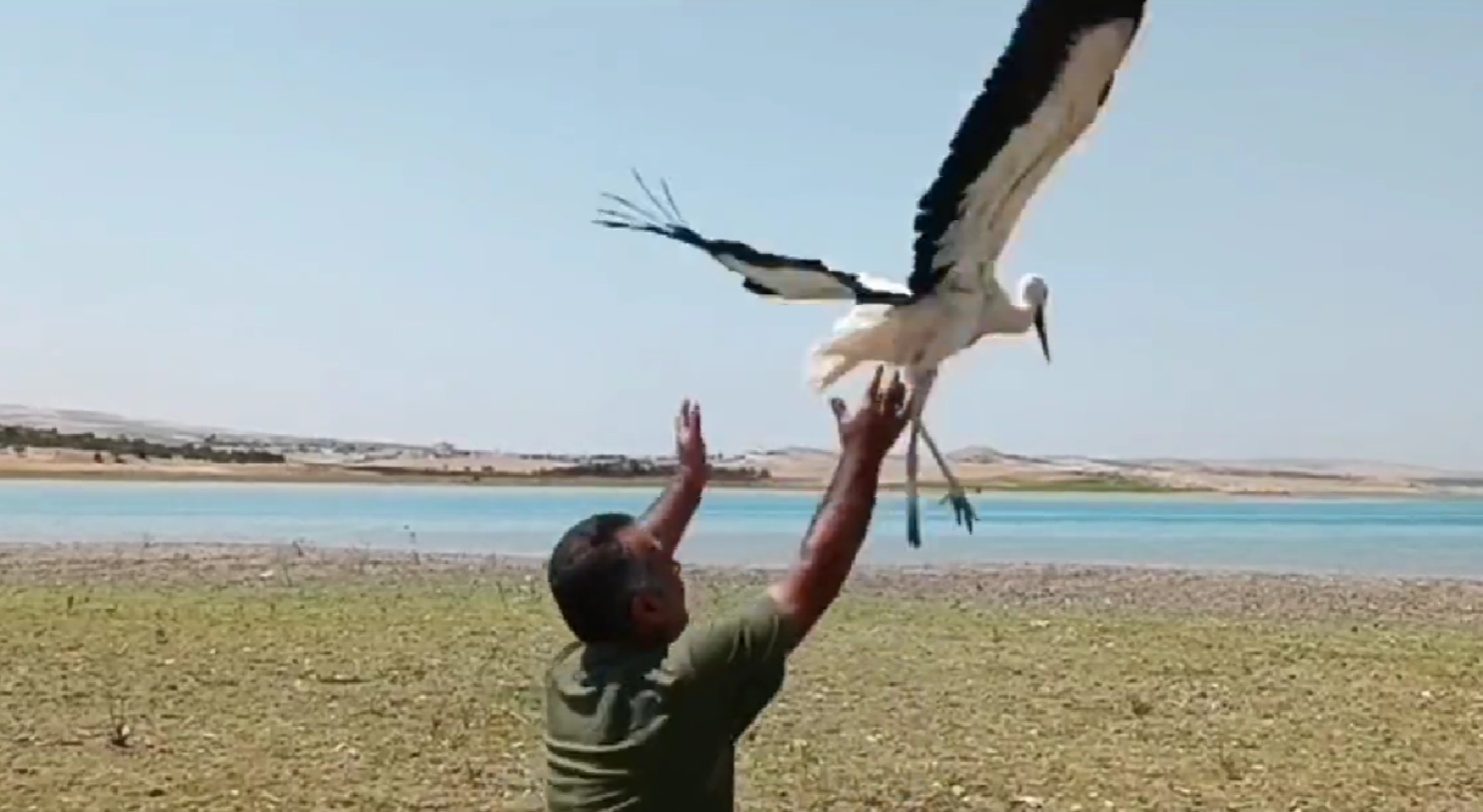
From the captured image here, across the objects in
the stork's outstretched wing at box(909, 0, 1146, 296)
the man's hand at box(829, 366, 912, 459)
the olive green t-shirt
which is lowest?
the olive green t-shirt

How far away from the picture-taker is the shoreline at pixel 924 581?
75.4ft

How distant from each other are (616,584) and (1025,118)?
220 centimetres

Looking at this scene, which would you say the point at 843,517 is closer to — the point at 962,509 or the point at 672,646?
the point at 672,646

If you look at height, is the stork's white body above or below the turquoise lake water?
above

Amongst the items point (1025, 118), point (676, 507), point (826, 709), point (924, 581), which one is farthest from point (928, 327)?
point (924, 581)

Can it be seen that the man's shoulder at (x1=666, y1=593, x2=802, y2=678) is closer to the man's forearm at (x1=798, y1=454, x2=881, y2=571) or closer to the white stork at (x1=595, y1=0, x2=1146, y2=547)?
the man's forearm at (x1=798, y1=454, x2=881, y2=571)

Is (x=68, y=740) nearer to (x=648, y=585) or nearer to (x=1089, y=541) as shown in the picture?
(x=648, y=585)

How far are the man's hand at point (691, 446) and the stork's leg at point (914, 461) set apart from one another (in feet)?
1.81

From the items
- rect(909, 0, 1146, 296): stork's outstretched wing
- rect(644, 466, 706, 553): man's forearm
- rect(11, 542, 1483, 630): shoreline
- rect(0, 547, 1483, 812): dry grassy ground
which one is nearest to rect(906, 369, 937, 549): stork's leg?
rect(909, 0, 1146, 296): stork's outstretched wing

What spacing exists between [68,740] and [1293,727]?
6.95 m

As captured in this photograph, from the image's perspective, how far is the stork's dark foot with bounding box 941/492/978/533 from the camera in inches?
175

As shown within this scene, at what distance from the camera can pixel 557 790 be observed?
3.20 meters

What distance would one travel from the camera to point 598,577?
3.02m

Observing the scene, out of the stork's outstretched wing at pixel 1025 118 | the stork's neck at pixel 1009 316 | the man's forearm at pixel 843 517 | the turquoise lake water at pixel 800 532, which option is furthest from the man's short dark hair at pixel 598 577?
the turquoise lake water at pixel 800 532
